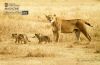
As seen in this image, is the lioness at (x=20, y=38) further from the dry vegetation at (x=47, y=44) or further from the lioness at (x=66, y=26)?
the lioness at (x=66, y=26)

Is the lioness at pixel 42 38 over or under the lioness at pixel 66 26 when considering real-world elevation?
under

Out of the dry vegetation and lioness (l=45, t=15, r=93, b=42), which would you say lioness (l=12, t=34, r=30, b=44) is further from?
lioness (l=45, t=15, r=93, b=42)

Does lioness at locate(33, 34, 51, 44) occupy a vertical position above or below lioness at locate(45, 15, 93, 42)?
below

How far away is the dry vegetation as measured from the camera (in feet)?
7.64

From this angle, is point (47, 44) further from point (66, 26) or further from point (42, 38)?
point (66, 26)

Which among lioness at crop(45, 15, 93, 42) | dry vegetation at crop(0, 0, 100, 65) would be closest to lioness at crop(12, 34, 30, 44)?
dry vegetation at crop(0, 0, 100, 65)

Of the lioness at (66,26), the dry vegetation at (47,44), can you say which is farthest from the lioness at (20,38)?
the lioness at (66,26)

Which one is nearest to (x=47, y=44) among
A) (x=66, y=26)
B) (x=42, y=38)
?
(x=42, y=38)

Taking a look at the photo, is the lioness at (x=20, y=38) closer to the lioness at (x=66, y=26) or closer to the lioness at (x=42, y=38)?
the lioness at (x=42, y=38)

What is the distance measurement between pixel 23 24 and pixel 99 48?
0.66m

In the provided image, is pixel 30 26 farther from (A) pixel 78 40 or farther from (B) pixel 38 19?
(A) pixel 78 40

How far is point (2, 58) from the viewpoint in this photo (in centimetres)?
231

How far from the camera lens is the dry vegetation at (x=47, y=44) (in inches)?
91.7

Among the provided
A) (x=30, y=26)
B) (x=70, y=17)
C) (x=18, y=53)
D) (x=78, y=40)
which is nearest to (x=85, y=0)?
(x=70, y=17)
